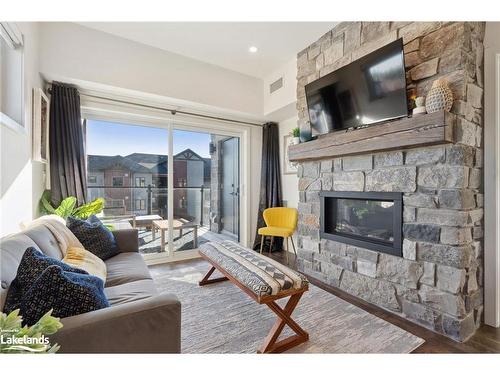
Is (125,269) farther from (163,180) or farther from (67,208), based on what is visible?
(163,180)

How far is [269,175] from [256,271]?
2427mm

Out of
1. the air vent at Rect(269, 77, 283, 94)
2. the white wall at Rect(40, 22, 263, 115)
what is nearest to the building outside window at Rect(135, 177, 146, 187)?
the white wall at Rect(40, 22, 263, 115)

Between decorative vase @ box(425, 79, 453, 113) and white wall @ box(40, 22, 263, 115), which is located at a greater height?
white wall @ box(40, 22, 263, 115)

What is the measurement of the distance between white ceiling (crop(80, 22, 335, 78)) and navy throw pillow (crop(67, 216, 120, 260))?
6.80 ft

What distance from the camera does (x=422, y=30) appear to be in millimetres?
1867

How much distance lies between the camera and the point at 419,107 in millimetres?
1771

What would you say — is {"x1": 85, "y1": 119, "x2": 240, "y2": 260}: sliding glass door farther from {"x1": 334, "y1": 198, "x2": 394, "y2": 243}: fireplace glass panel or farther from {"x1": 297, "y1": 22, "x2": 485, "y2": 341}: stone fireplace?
{"x1": 297, "y1": 22, "x2": 485, "y2": 341}: stone fireplace

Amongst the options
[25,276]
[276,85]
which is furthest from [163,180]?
[25,276]

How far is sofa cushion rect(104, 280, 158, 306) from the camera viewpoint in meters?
1.37

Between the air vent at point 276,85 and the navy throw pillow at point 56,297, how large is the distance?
3.25 meters
